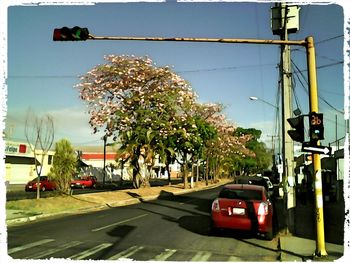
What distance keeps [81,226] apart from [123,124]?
59.5ft

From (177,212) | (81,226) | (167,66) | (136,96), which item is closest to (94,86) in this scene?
(136,96)

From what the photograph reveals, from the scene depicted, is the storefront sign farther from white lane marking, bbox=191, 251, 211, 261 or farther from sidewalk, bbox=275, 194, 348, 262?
white lane marking, bbox=191, 251, 211, 261

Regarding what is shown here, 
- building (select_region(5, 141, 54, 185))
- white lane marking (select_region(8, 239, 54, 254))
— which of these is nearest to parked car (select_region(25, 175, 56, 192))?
building (select_region(5, 141, 54, 185))

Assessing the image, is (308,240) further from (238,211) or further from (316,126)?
(316,126)

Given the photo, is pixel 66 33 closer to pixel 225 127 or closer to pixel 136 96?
pixel 136 96

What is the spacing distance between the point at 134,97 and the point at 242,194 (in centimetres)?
2029

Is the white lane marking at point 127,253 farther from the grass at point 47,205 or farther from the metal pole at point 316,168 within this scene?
the grass at point 47,205

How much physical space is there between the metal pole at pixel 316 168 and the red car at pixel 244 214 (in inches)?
107

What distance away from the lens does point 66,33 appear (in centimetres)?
1024

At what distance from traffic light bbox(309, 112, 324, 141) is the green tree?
15849 millimetres

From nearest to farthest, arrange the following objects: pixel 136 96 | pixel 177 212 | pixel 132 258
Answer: pixel 132 258 < pixel 177 212 < pixel 136 96

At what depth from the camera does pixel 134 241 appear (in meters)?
11.4

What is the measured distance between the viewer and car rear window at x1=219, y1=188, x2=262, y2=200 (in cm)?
1262

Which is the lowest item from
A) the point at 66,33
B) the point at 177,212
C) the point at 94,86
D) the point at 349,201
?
the point at 177,212
